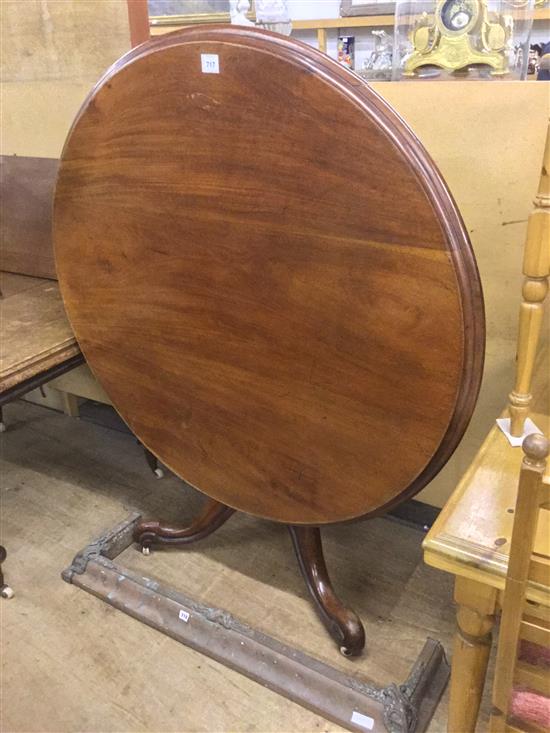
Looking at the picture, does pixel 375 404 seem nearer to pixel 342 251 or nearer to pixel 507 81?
pixel 342 251

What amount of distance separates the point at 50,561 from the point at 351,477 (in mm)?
976

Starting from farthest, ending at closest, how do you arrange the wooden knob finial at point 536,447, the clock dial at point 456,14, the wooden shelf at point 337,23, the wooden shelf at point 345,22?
the wooden shelf at point 345,22 → the wooden shelf at point 337,23 → the clock dial at point 456,14 → the wooden knob finial at point 536,447

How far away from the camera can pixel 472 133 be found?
1.28m

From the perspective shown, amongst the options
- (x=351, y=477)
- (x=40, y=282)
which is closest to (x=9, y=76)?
(x=40, y=282)

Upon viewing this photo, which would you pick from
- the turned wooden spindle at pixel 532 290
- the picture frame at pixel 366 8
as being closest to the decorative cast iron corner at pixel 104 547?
the turned wooden spindle at pixel 532 290

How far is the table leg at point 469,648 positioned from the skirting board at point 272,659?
22cm

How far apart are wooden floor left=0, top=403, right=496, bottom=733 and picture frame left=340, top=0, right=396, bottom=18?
1.62 meters

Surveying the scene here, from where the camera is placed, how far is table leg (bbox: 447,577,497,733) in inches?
36.5

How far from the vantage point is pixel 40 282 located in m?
1.94

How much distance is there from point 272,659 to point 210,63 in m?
1.14

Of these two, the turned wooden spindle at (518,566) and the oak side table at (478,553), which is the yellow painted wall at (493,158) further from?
the turned wooden spindle at (518,566)

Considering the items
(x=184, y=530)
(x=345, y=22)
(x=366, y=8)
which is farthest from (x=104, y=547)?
(x=345, y=22)

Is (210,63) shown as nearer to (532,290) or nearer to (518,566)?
(532,290)

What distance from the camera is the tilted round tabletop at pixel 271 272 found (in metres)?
0.99
